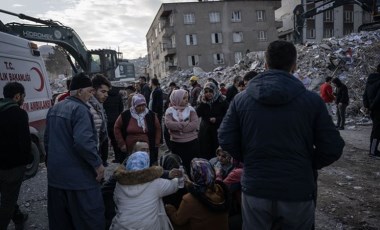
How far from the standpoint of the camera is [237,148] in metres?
2.27

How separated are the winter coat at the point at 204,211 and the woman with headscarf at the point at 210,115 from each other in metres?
2.03

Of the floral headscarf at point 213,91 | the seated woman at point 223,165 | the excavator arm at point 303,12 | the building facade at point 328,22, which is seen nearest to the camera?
the seated woman at point 223,165

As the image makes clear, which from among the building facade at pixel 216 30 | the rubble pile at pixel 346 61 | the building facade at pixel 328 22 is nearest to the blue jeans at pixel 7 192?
the rubble pile at pixel 346 61

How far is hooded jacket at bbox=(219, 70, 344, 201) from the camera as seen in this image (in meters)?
1.99

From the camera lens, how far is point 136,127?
4.61 meters

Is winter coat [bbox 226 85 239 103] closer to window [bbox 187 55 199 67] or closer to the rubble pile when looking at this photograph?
the rubble pile

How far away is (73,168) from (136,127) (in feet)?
6.10

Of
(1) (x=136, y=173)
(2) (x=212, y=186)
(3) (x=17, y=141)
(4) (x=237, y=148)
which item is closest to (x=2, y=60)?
(3) (x=17, y=141)

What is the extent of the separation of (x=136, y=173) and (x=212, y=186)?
724mm

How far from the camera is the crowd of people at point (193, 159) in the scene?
6.61 feet

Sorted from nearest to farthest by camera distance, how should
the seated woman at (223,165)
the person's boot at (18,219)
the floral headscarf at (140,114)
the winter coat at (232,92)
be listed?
the seated woman at (223,165) < the person's boot at (18,219) < the floral headscarf at (140,114) < the winter coat at (232,92)

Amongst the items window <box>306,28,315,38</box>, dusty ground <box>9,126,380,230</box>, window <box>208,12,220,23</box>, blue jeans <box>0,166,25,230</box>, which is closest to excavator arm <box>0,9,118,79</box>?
dusty ground <box>9,126,380,230</box>

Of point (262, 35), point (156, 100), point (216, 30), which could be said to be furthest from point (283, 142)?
point (262, 35)

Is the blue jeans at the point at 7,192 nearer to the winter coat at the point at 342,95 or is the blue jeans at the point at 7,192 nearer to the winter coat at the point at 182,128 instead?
the winter coat at the point at 182,128
